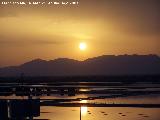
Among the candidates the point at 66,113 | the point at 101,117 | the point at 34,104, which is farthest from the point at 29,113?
the point at 66,113

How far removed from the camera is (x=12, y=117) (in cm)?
2806

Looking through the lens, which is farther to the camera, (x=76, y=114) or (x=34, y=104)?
(x=76, y=114)

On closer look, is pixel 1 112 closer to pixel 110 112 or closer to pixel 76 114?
pixel 76 114

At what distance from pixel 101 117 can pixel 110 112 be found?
12.9ft

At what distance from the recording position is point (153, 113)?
37.2 meters

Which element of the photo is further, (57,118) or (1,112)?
(57,118)

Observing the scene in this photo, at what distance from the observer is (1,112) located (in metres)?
27.2

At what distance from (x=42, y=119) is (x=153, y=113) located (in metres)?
8.62

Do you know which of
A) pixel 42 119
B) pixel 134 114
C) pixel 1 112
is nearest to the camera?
pixel 1 112

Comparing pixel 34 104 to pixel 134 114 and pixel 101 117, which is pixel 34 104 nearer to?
pixel 101 117

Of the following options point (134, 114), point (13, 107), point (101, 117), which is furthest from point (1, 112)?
point (134, 114)

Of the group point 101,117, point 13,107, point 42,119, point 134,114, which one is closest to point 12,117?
point 13,107

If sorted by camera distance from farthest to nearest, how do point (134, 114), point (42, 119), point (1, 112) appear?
point (134, 114) → point (42, 119) → point (1, 112)

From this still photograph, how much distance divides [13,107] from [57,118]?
23.1ft
